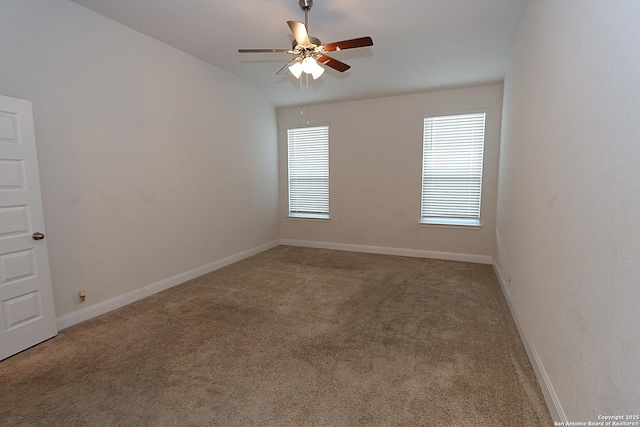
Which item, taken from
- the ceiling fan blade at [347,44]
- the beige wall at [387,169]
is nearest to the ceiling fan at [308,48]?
the ceiling fan blade at [347,44]

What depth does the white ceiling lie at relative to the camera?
9.48 feet

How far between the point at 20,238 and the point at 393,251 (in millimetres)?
4849

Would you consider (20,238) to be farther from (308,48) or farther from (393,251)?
(393,251)

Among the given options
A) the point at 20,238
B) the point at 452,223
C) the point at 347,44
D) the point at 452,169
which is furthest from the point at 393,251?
the point at 20,238

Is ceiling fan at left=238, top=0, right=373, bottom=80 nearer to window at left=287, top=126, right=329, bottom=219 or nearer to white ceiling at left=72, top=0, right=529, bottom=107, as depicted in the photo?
white ceiling at left=72, top=0, right=529, bottom=107

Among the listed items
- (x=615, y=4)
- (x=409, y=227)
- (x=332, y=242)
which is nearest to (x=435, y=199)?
(x=409, y=227)

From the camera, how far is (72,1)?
9.18 ft

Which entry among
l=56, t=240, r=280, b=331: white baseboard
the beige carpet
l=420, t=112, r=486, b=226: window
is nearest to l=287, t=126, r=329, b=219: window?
l=56, t=240, r=280, b=331: white baseboard

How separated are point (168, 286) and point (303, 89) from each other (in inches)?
145

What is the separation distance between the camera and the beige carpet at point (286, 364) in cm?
180

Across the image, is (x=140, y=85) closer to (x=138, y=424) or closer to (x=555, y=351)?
(x=138, y=424)

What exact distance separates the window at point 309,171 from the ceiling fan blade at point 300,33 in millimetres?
3282

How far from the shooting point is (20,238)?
7.98ft

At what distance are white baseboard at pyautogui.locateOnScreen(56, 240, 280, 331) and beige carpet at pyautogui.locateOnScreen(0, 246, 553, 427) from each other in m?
0.10
